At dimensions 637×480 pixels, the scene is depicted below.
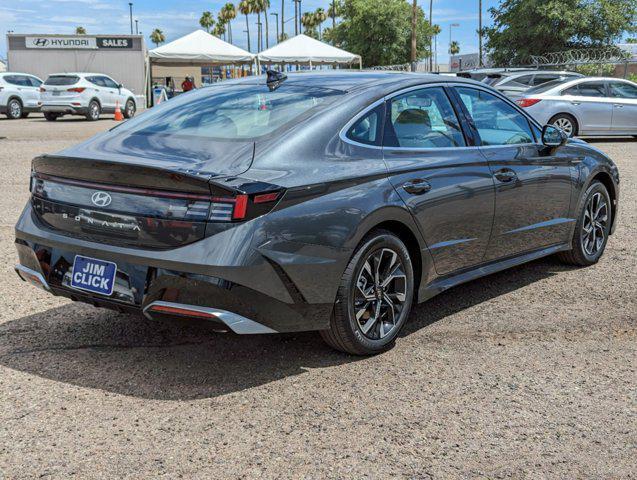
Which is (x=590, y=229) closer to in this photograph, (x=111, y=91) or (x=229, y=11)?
(x=111, y=91)

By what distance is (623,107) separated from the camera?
60.2ft

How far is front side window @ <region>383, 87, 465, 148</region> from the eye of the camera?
14.8 feet

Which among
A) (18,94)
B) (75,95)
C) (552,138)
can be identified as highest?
(18,94)

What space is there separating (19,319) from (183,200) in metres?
1.88

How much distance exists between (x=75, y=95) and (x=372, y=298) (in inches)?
954

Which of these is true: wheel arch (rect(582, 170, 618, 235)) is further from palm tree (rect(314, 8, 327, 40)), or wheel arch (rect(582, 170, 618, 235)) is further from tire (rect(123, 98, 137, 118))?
palm tree (rect(314, 8, 327, 40))

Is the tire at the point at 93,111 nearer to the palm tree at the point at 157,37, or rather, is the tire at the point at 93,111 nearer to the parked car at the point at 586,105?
the parked car at the point at 586,105

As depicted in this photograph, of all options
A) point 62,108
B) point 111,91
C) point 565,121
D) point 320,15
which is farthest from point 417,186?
point 320,15

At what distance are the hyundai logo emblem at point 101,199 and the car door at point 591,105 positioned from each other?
50.9 ft

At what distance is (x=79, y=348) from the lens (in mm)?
4375

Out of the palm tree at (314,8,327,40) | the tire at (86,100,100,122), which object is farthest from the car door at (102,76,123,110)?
the palm tree at (314,8,327,40)

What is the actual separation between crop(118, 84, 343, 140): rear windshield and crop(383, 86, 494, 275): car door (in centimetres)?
47

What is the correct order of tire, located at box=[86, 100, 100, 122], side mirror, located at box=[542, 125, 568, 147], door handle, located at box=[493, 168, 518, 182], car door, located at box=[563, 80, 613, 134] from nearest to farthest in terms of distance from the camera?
door handle, located at box=[493, 168, 518, 182]
side mirror, located at box=[542, 125, 568, 147]
car door, located at box=[563, 80, 613, 134]
tire, located at box=[86, 100, 100, 122]

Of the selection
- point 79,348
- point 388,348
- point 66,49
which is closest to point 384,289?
point 388,348
